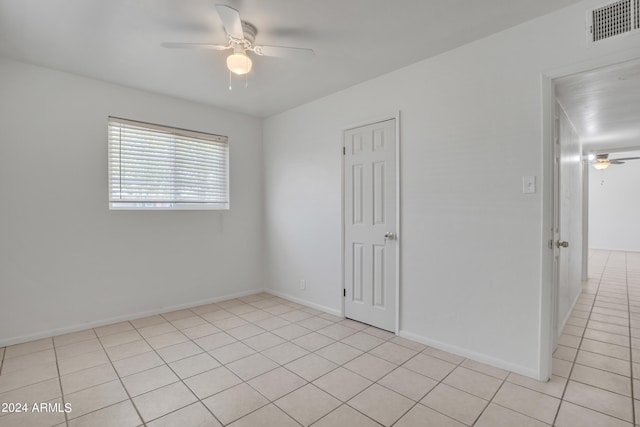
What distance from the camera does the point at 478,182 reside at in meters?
2.54

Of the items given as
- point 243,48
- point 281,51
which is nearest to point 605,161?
point 281,51

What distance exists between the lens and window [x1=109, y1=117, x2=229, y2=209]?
11.4ft

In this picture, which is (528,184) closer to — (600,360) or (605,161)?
(600,360)

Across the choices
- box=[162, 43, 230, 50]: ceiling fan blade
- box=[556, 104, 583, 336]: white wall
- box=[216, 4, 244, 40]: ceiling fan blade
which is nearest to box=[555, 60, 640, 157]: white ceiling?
box=[556, 104, 583, 336]: white wall

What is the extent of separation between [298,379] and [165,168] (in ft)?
9.56

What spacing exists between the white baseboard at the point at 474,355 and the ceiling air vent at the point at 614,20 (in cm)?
231

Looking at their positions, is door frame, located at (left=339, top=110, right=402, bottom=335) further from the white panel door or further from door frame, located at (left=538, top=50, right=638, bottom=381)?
door frame, located at (left=538, top=50, right=638, bottom=381)

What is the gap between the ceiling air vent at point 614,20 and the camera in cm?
187

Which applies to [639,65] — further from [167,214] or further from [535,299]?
[167,214]

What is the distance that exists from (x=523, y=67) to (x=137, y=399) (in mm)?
3577

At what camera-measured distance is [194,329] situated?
3305 millimetres

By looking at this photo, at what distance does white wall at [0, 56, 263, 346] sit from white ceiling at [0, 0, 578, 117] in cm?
32

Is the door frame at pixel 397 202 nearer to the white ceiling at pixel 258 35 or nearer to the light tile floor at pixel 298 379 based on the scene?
the light tile floor at pixel 298 379

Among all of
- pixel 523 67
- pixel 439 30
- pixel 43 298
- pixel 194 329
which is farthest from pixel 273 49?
pixel 43 298
